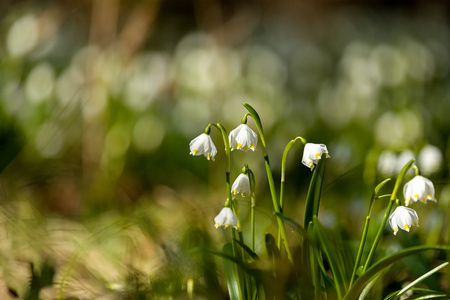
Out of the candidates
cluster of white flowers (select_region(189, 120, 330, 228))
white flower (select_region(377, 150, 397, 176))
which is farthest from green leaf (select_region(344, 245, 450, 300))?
white flower (select_region(377, 150, 397, 176))

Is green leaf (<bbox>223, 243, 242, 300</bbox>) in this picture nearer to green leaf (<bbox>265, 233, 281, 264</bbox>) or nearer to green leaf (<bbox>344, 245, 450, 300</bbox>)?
green leaf (<bbox>265, 233, 281, 264</bbox>)

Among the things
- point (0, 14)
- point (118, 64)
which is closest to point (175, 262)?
point (118, 64)

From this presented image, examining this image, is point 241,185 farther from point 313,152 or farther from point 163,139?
point 163,139

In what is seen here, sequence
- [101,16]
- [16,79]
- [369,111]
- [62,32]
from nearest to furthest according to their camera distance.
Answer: [101,16]
[16,79]
[369,111]
[62,32]

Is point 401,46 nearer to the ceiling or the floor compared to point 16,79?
nearer to the ceiling

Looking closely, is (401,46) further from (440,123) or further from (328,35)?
(328,35)

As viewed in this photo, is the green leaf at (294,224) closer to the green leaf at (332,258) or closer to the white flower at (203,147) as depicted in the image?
the green leaf at (332,258)

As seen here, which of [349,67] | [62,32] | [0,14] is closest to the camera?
[349,67]
